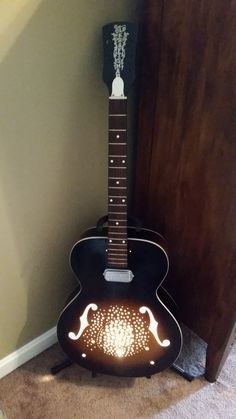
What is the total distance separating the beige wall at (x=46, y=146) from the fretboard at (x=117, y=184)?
0.44 feet

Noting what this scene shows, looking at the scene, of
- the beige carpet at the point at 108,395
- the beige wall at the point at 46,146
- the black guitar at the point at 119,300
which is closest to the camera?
the beige wall at the point at 46,146

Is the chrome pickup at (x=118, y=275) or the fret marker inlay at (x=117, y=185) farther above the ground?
the fret marker inlay at (x=117, y=185)

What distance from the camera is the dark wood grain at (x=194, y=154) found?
78 cm

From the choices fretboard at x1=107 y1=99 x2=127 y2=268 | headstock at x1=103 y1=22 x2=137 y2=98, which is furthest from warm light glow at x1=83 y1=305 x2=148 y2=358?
headstock at x1=103 y1=22 x2=137 y2=98

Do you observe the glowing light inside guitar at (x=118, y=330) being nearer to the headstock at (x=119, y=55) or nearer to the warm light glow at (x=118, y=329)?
the warm light glow at (x=118, y=329)

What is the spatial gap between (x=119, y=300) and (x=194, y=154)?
488mm

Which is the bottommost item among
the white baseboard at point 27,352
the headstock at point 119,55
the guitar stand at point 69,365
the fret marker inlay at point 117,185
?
the guitar stand at point 69,365

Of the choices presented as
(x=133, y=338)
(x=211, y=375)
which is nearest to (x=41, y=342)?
(x=133, y=338)

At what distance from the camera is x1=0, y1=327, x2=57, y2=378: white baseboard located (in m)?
1.16

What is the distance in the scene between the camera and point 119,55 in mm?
799

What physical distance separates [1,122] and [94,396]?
0.93 m

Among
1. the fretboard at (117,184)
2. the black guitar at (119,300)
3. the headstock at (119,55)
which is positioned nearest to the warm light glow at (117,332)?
the black guitar at (119,300)

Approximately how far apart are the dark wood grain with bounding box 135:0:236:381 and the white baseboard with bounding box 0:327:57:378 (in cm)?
51

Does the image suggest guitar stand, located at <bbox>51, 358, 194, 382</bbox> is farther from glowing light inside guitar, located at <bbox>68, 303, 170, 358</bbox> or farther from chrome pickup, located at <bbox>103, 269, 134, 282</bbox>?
chrome pickup, located at <bbox>103, 269, 134, 282</bbox>
